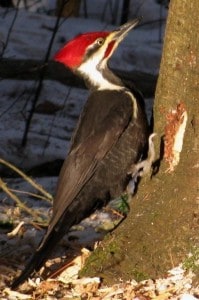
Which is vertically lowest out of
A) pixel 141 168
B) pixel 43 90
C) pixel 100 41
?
pixel 43 90

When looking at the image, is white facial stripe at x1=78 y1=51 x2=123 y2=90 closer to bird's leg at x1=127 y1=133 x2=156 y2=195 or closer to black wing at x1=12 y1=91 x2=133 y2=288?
black wing at x1=12 y1=91 x2=133 y2=288

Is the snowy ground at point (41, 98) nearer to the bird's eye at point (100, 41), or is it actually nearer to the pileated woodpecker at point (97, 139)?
the pileated woodpecker at point (97, 139)

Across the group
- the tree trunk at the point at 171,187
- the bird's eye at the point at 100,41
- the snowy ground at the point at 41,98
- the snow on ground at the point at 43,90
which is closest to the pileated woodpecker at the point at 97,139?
the bird's eye at the point at 100,41

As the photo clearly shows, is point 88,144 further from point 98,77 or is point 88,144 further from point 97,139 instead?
point 98,77

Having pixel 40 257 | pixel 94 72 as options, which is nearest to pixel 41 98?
pixel 94 72

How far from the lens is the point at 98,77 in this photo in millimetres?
4883

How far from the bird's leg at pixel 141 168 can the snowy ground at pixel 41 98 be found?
71cm

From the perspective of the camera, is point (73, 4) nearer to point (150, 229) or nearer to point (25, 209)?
point (25, 209)

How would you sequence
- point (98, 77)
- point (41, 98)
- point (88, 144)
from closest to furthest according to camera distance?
point (88, 144) < point (98, 77) < point (41, 98)

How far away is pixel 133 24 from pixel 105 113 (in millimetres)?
515

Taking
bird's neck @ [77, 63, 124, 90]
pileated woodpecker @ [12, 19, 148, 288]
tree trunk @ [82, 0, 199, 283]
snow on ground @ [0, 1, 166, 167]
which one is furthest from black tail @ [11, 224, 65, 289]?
snow on ground @ [0, 1, 166, 167]

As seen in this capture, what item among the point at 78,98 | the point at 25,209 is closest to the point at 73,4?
the point at 78,98

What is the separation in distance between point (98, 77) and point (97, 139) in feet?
1.28

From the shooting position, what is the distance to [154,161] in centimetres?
449
